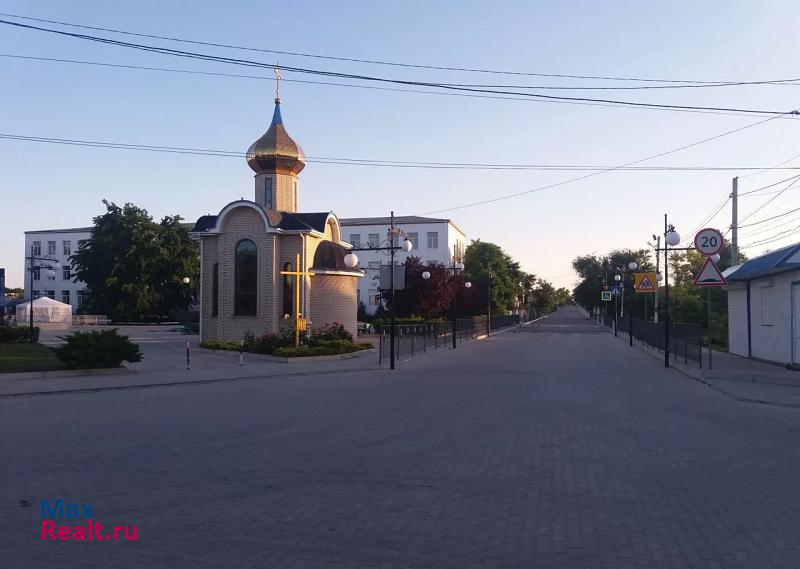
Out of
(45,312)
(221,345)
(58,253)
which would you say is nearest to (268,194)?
(221,345)

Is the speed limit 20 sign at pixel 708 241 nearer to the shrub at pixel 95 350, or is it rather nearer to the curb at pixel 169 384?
the curb at pixel 169 384

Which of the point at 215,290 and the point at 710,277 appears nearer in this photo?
the point at 710,277

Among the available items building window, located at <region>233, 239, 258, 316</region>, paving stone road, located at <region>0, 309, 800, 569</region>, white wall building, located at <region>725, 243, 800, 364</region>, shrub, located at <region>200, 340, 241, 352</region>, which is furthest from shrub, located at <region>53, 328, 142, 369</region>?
white wall building, located at <region>725, 243, 800, 364</region>

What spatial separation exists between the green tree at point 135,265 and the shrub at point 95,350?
163 ft

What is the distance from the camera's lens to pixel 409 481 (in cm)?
790

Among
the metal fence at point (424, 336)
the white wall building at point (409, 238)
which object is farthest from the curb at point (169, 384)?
the white wall building at point (409, 238)

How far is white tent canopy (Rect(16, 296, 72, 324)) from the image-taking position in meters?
61.5

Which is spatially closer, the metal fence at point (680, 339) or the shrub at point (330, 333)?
the metal fence at point (680, 339)

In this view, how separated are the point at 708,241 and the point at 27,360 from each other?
2173 cm

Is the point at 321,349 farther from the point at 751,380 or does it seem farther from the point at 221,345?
the point at 751,380

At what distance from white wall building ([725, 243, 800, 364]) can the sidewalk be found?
73 cm

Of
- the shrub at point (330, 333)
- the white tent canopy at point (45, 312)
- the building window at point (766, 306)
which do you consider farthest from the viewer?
the white tent canopy at point (45, 312)

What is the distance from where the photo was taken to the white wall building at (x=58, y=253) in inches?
3593

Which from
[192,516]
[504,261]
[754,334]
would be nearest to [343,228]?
[504,261]
